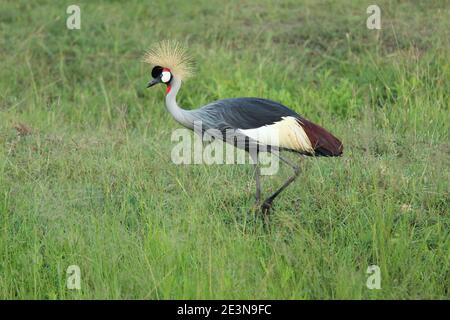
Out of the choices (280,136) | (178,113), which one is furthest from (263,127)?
(178,113)

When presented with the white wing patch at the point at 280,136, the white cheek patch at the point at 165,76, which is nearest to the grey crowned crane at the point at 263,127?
the white wing patch at the point at 280,136

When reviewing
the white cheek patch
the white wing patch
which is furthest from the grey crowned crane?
the white cheek patch

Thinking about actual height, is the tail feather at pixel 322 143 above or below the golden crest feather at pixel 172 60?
below

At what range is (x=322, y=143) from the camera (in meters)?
4.75

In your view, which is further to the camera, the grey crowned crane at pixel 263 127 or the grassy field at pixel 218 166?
the grey crowned crane at pixel 263 127

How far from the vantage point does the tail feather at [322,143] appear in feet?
15.6

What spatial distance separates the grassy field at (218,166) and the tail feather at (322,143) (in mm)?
180

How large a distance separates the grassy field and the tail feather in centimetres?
18

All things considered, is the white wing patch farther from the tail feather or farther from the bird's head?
the bird's head

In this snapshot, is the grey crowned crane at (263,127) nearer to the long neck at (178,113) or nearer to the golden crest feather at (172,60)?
the long neck at (178,113)

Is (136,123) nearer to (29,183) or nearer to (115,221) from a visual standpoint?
(29,183)

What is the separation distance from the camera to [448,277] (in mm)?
4109

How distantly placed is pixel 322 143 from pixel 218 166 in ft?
2.90

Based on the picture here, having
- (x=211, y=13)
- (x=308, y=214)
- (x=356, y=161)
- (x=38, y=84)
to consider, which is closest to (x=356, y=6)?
(x=211, y=13)
